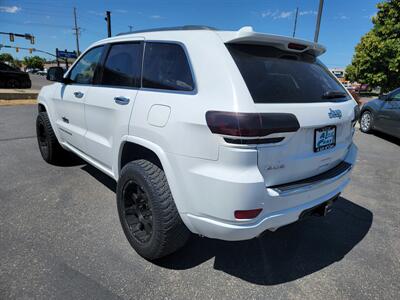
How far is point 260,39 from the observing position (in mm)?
2064

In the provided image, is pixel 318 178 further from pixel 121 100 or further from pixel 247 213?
pixel 121 100

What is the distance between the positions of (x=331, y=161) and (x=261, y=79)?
967mm

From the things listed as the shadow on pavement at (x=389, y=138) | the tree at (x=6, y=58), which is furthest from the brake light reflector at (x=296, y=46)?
the tree at (x=6, y=58)

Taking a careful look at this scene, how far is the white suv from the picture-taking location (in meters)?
1.81

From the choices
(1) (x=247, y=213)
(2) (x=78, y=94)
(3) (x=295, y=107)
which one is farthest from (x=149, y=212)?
(2) (x=78, y=94)

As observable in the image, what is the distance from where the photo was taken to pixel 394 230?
10.5ft

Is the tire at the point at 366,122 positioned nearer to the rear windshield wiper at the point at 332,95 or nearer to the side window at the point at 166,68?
the rear windshield wiper at the point at 332,95

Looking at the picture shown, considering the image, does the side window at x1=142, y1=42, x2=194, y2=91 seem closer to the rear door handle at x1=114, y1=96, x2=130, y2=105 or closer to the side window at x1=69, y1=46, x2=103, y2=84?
the rear door handle at x1=114, y1=96, x2=130, y2=105

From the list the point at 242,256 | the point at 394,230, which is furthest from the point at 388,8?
the point at 242,256

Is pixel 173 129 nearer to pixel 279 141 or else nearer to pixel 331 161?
pixel 279 141

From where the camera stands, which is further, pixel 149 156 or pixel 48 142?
pixel 48 142

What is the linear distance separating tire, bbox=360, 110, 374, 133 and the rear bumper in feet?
24.5

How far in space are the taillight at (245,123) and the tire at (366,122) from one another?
311 inches

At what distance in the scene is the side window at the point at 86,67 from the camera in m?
3.33
